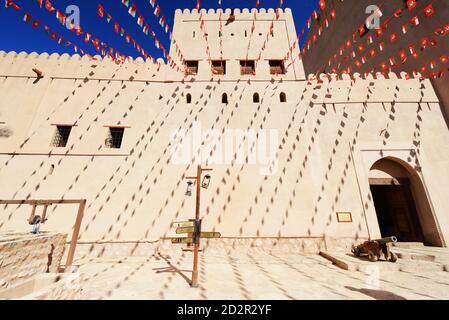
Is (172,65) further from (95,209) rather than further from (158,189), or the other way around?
(95,209)

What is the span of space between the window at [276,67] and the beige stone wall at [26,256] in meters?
13.6

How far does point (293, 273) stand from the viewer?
6.10 meters

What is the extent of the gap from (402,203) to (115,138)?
606 inches

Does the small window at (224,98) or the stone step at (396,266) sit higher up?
the small window at (224,98)

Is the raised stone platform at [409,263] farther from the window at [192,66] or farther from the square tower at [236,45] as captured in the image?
the window at [192,66]

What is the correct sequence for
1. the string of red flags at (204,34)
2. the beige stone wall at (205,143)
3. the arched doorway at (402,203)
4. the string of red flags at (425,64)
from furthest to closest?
the string of red flags at (204,34)
the string of red flags at (425,64)
the arched doorway at (402,203)
the beige stone wall at (205,143)

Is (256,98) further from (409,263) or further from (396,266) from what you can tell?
(409,263)

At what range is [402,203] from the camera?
9977 mm

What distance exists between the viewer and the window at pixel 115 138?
10219mm

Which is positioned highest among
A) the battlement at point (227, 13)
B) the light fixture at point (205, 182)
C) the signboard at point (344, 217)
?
the battlement at point (227, 13)

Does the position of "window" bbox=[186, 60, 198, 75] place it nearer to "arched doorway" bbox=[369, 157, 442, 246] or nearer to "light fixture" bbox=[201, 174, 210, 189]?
"light fixture" bbox=[201, 174, 210, 189]

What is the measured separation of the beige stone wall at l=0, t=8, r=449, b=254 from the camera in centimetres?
885

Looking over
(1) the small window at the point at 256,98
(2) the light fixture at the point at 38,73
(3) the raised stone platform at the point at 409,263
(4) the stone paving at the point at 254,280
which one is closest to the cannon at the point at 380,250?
(3) the raised stone platform at the point at 409,263

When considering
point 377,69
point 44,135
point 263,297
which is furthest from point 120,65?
point 377,69
